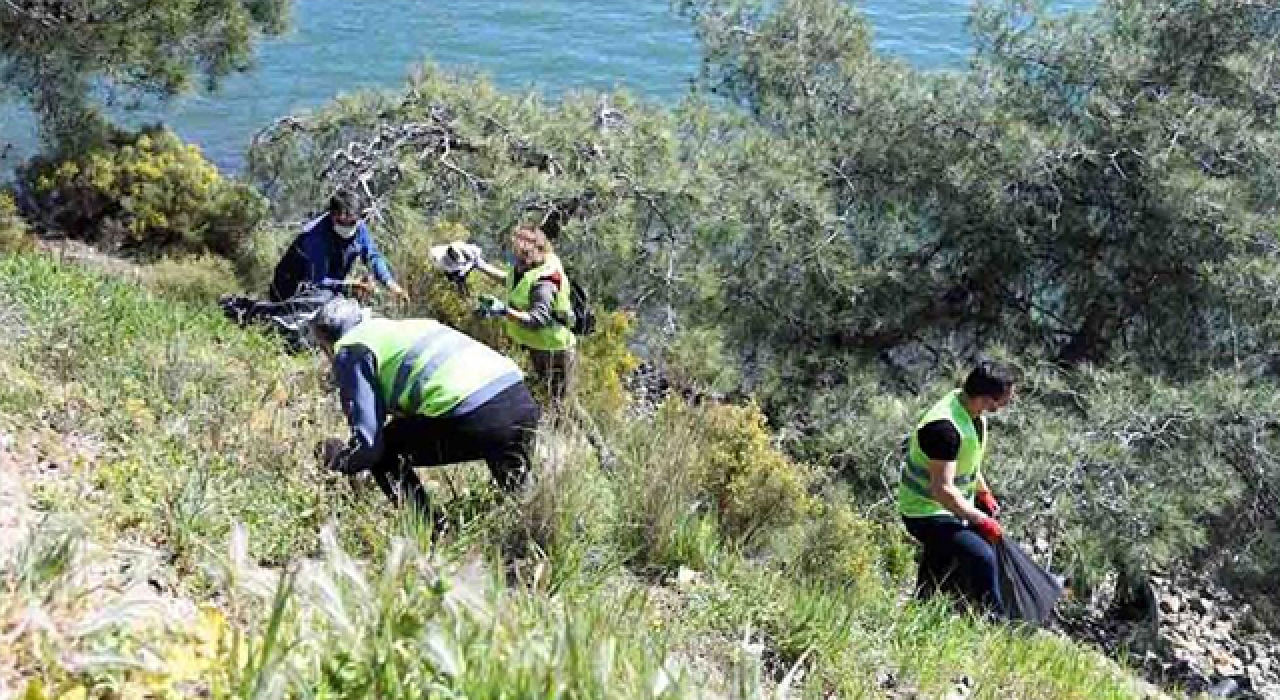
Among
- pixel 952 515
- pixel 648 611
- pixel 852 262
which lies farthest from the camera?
pixel 852 262

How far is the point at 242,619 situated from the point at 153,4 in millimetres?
9967

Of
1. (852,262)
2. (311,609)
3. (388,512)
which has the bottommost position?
(852,262)

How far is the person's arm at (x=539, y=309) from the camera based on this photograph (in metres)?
7.96

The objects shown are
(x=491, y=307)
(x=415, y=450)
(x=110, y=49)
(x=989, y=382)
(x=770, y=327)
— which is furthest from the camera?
(x=770, y=327)

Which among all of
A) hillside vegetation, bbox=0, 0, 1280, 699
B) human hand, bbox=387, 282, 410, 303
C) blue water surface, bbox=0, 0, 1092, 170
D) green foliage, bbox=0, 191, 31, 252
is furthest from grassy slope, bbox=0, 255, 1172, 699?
blue water surface, bbox=0, 0, 1092, 170

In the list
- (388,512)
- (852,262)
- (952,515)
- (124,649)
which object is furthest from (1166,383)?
(124,649)

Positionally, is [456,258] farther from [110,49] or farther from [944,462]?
[110,49]

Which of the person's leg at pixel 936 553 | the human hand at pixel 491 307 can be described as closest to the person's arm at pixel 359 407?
the human hand at pixel 491 307

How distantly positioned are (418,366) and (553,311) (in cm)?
266

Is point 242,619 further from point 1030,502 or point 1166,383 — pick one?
point 1166,383

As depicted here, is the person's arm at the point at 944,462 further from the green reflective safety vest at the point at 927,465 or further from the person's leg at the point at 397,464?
the person's leg at the point at 397,464

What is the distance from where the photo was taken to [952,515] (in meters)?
6.64

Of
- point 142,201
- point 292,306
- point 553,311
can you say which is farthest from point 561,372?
point 142,201

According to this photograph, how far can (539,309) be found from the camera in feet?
26.2
